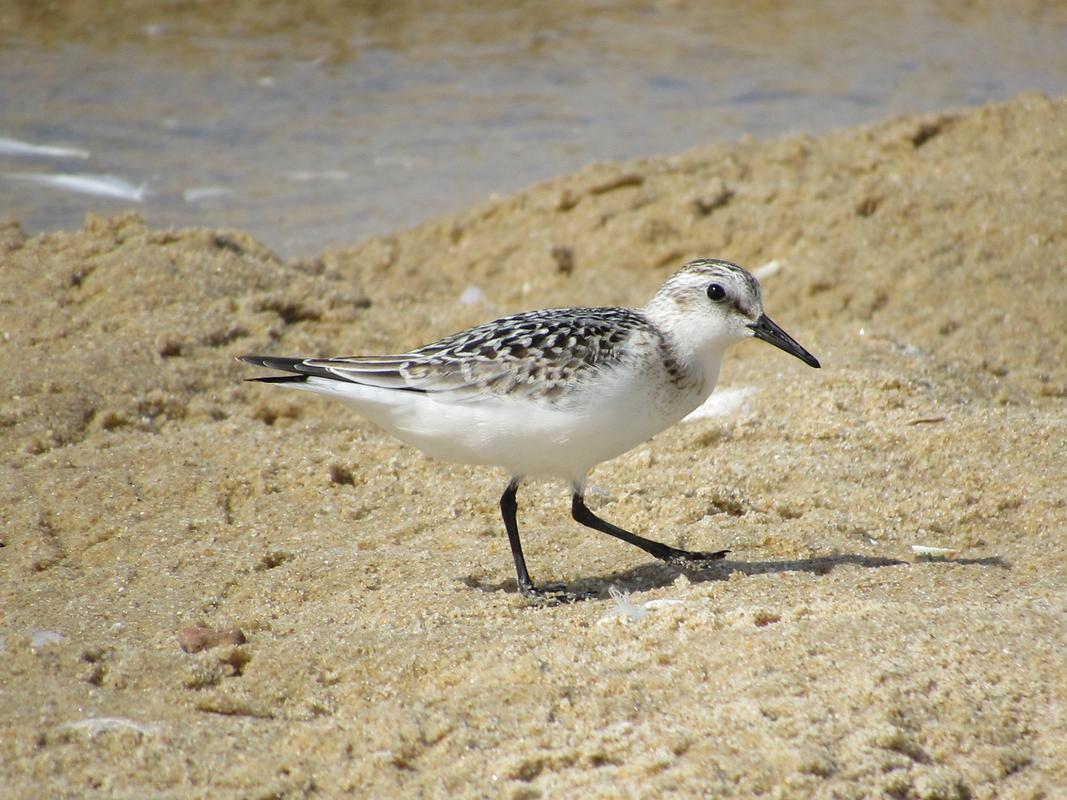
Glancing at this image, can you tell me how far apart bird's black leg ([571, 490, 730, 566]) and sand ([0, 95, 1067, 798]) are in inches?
2.7

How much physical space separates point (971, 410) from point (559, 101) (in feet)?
23.1

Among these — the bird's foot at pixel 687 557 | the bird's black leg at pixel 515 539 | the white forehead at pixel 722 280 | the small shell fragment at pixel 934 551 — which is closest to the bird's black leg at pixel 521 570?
the bird's black leg at pixel 515 539

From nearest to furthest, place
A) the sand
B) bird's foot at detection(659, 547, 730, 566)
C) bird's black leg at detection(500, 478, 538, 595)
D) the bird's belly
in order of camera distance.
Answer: the sand, the bird's belly, bird's black leg at detection(500, 478, 538, 595), bird's foot at detection(659, 547, 730, 566)

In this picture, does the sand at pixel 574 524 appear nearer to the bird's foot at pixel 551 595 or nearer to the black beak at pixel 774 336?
the bird's foot at pixel 551 595

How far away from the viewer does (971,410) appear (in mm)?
6004

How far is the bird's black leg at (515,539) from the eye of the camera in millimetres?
4523

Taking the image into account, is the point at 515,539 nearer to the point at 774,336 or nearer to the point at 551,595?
the point at 551,595

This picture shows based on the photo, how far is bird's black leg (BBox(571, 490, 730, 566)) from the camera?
4.74m

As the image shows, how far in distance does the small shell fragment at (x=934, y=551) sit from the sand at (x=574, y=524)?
0.08 metres

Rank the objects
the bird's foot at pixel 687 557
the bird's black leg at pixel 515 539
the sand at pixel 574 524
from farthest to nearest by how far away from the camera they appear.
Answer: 1. the bird's foot at pixel 687 557
2. the bird's black leg at pixel 515 539
3. the sand at pixel 574 524

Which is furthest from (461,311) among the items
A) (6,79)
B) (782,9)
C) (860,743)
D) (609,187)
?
(782,9)

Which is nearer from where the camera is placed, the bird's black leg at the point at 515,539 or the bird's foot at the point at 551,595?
the bird's foot at the point at 551,595

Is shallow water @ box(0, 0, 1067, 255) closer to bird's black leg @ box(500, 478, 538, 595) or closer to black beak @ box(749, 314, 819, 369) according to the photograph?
bird's black leg @ box(500, 478, 538, 595)

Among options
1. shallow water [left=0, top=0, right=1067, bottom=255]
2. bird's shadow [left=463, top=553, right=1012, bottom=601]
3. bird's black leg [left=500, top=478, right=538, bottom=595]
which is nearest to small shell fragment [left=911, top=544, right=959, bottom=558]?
bird's shadow [left=463, top=553, right=1012, bottom=601]
